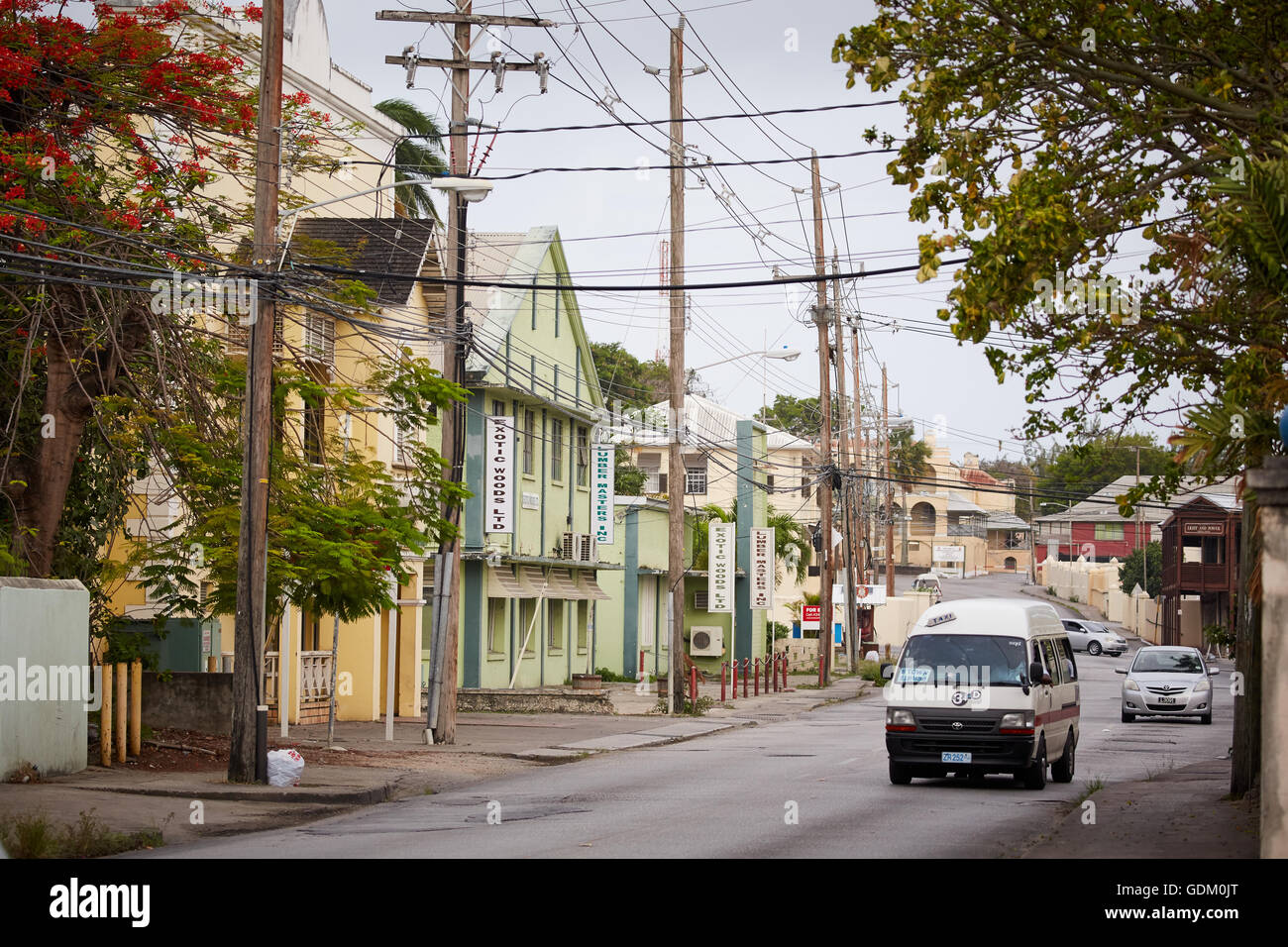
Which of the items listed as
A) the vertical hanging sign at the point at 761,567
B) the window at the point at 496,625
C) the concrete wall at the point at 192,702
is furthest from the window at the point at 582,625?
the concrete wall at the point at 192,702

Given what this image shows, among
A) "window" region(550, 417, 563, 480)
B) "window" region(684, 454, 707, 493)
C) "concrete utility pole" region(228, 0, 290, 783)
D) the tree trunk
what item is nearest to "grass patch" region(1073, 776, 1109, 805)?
the tree trunk

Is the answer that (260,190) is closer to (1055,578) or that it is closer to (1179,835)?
(1179,835)

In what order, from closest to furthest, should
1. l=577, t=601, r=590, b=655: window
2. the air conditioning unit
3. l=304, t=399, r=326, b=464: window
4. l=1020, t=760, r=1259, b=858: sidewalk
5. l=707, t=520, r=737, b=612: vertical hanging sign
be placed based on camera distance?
l=1020, t=760, r=1259, b=858: sidewalk
l=304, t=399, r=326, b=464: window
l=707, t=520, r=737, b=612: vertical hanging sign
l=577, t=601, r=590, b=655: window
the air conditioning unit

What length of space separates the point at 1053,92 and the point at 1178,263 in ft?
6.56

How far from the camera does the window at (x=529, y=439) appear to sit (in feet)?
122

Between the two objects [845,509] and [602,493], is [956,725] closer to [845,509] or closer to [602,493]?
[602,493]

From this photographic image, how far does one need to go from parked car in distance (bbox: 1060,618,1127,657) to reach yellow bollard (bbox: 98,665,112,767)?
58.8m

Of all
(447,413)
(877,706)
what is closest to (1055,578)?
(877,706)

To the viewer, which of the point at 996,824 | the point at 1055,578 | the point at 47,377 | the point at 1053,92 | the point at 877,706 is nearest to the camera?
the point at 1053,92

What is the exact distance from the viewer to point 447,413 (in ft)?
80.3

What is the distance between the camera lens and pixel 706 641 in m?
52.0

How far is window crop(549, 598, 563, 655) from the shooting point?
40094 millimetres

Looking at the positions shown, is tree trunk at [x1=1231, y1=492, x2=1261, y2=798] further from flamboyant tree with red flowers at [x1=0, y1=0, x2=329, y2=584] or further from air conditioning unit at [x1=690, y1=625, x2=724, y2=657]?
air conditioning unit at [x1=690, y1=625, x2=724, y2=657]

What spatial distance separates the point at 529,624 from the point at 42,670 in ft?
71.2
